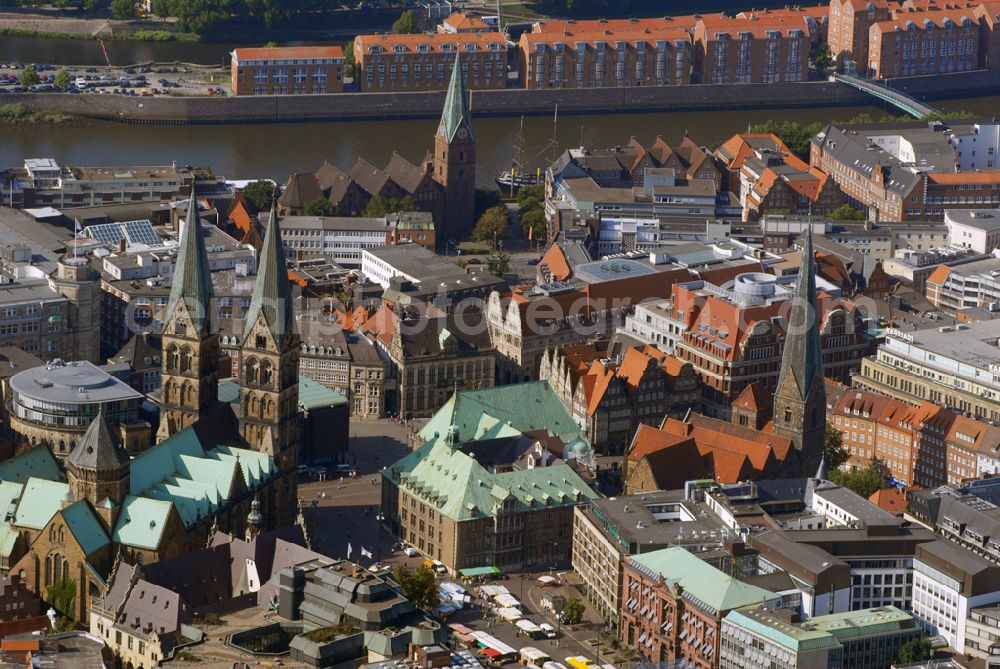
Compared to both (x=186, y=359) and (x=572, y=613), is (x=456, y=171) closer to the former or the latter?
(x=186, y=359)

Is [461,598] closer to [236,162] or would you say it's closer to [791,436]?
[791,436]

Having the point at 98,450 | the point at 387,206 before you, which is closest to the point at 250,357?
the point at 98,450

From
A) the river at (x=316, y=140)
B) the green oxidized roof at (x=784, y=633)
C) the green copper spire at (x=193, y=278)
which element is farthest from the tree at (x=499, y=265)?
the green oxidized roof at (x=784, y=633)

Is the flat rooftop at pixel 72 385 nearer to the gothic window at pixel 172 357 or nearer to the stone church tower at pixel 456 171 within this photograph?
the gothic window at pixel 172 357

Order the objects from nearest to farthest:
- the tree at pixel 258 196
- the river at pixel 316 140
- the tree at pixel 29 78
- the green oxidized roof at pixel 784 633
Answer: the green oxidized roof at pixel 784 633 < the tree at pixel 258 196 < the river at pixel 316 140 < the tree at pixel 29 78

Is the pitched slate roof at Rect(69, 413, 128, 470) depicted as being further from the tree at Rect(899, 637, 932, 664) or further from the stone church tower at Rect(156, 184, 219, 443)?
the tree at Rect(899, 637, 932, 664)
